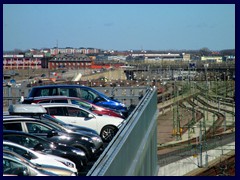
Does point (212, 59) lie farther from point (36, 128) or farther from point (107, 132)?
point (36, 128)

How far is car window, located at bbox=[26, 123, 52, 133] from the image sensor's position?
10.2m

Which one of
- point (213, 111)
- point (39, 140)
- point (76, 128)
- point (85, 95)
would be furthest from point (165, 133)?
point (39, 140)

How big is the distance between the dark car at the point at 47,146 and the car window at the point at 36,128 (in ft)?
2.32

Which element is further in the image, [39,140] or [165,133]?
[165,133]

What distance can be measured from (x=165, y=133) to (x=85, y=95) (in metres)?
21.0

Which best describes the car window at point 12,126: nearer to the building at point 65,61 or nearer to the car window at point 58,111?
the car window at point 58,111

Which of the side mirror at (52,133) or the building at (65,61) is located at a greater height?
the building at (65,61)

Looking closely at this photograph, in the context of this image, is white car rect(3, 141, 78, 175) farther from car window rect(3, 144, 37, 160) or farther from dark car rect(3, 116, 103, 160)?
dark car rect(3, 116, 103, 160)

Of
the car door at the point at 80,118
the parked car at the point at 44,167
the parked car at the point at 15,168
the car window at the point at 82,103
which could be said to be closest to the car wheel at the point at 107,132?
the car door at the point at 80,118

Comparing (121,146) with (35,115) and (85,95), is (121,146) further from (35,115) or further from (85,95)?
(85,95)

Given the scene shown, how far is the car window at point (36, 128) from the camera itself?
10.2 metres

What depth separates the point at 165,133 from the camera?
119 feet

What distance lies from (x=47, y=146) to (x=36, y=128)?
1.05 m

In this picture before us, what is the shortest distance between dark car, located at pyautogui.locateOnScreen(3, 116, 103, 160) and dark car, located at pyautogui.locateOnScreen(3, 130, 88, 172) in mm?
418
